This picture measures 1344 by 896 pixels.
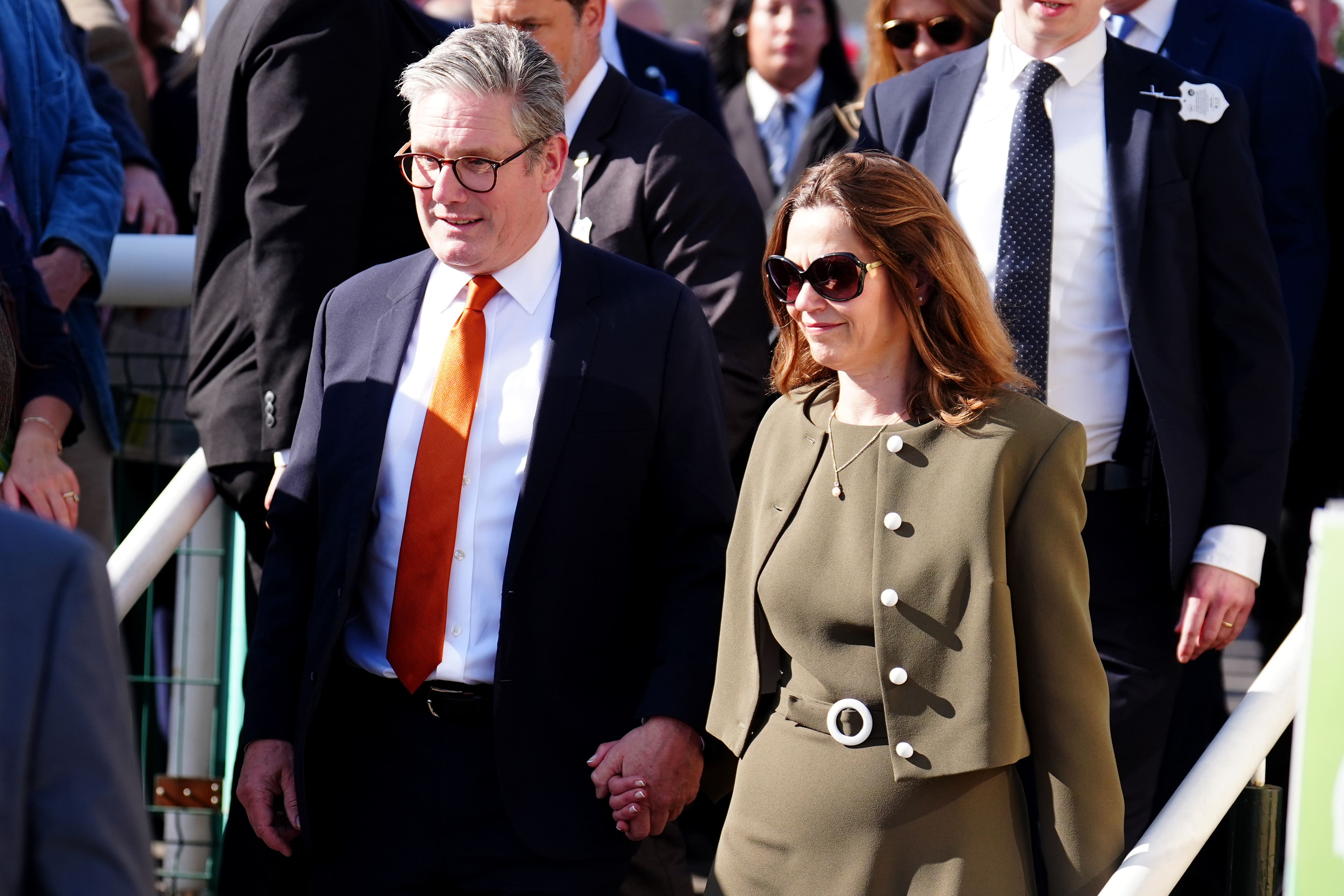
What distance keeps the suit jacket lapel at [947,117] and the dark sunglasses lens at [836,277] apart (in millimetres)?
922

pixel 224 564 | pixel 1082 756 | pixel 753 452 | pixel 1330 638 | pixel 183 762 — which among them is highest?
pixel 1330 638

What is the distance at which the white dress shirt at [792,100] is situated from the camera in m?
6.42

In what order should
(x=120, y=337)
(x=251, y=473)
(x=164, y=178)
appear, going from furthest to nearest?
(x=164, y=178) → (x=120, y=337) → (x=251, y=473)

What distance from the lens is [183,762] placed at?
14.5 feet

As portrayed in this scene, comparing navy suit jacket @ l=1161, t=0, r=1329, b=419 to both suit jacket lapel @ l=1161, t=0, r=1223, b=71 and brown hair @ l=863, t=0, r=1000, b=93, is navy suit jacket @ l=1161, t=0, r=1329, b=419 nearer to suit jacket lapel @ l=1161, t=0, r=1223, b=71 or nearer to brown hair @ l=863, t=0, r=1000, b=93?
suit jacket lapel @ l=1161, t=0, r=1223, b=71

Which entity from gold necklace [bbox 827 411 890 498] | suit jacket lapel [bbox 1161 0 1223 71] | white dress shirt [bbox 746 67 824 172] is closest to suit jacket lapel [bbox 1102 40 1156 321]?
suit jacket lapel [bbox 1161 0 1223 71]

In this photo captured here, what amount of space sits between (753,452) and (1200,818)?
38.1 inches

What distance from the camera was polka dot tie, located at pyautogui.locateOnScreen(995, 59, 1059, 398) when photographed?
3.41 m

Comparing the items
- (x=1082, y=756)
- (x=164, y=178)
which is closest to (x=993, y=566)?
(x=1082, y=756)

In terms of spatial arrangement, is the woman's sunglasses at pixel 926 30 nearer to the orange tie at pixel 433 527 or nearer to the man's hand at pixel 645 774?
the orange tie at pixel 433 527

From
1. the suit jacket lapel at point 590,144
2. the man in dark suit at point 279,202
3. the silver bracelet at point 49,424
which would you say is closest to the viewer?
the man in dark suit at point 279,202

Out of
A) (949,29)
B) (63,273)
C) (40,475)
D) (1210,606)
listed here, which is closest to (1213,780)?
(1210,606)

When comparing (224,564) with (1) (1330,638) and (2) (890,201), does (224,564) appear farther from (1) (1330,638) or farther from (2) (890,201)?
(1) (1330,638)

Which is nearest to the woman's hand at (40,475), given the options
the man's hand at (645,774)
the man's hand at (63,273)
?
the man's hand at (63,273)
